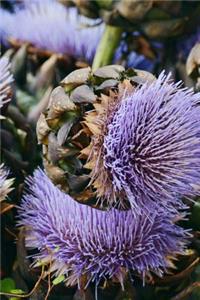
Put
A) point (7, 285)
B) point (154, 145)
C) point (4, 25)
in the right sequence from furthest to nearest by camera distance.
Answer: point (4, 25) → point (7, 285) → point (154, 145)

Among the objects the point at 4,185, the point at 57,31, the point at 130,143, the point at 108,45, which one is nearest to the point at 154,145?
the point at 130,143

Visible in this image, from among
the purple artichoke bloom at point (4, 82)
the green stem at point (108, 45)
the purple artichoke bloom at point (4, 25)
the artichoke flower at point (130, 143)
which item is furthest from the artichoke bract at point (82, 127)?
the purple artichoke bloom at point (4, 25)

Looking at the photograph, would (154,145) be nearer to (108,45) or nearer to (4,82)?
(4,82)

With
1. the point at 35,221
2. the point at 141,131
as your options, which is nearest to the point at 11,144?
the point at 35,221

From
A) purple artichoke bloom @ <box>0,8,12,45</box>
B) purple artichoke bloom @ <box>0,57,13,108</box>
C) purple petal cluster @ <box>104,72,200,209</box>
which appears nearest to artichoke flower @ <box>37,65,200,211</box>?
purple petal cluster @ <box>104,72,200,209</box>

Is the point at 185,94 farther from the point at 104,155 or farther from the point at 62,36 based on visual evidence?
the point at 62,36

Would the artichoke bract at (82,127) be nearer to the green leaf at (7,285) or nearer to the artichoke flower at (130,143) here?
the artichoke flower at (130,143)

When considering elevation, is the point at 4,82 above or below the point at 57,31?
below
